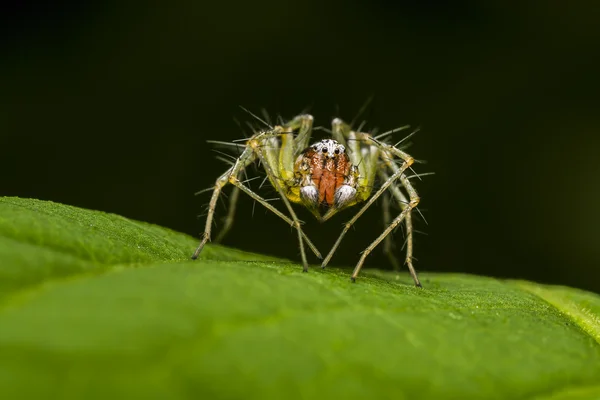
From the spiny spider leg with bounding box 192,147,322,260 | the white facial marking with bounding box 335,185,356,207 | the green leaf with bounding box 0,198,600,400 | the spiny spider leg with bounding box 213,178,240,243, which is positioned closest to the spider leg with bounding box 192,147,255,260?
the spiny spider leg with bounding box 192,147,322,260

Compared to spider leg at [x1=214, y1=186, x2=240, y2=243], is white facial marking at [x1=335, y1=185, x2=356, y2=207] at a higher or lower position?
higher

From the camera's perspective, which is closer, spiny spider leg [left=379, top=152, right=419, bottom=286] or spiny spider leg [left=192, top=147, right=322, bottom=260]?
spiny spider leg [left=192, top=147, right=322, bottom=260]

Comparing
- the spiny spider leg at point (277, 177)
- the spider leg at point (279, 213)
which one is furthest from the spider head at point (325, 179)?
the spider leg at point (279, 213)

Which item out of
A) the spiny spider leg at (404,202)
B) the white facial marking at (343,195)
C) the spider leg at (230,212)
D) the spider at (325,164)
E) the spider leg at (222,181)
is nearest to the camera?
the spider leg at (222,181)

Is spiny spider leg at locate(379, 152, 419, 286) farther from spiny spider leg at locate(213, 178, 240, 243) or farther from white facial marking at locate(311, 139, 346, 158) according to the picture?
spiny spider leg at locate(213, 178, 240, 243)

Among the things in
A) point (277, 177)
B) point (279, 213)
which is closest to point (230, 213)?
point (277, 177)

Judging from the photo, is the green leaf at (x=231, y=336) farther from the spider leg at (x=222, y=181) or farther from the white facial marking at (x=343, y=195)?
the white facial marking at (x=343, y=195)
